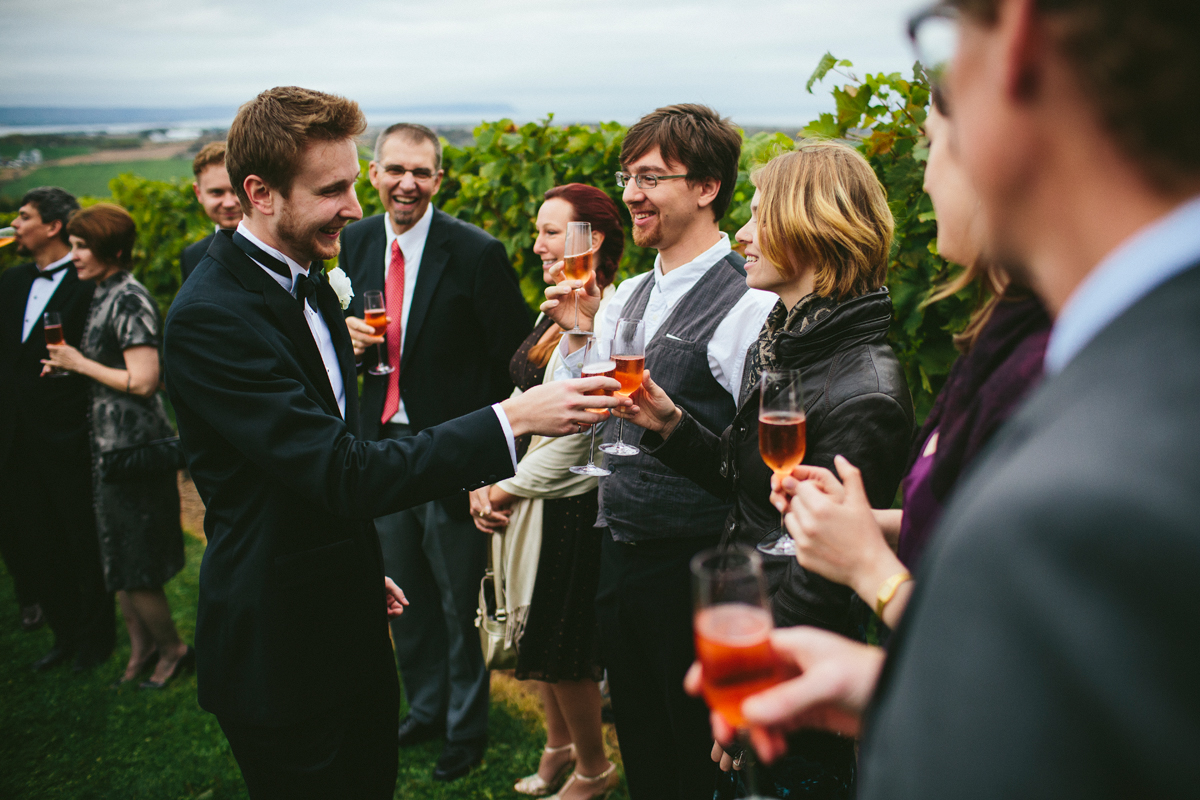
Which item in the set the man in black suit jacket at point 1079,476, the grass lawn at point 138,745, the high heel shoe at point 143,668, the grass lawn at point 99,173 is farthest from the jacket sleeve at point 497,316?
the grass lawn at point 99,173

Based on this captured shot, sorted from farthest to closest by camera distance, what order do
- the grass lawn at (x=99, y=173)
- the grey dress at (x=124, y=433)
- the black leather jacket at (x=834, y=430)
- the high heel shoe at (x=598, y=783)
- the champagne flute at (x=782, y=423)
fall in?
the grass lawn at (x=99, y=173), the grey dress at (x=124, y=433), the high heel shoe at (x=598, y=783), the black leather jacket at (x=834, y=430), the champagne flute at (x=782, y=423)

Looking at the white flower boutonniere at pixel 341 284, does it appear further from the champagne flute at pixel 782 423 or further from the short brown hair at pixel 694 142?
the champagne flute at pixel 782 423

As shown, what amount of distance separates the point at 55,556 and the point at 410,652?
10.1 ft

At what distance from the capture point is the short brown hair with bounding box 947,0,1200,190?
2.14ft

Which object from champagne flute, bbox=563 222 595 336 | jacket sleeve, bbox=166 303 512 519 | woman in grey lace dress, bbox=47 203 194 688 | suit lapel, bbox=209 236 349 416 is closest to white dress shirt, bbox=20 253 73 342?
woman in grey lace dress, bbox=47 203 194 688

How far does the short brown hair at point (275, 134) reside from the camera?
251 centimetres

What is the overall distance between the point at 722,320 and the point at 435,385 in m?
2.02

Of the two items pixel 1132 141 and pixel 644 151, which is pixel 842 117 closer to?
pixel 644 151

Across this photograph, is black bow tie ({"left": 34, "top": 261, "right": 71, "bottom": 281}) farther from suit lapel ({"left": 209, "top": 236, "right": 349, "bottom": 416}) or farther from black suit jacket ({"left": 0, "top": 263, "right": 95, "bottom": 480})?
suit lapel ({"left": 209, "top": 236, "right": 349, "bottom": 416})

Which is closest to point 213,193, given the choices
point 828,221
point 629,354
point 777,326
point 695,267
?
point 695,267

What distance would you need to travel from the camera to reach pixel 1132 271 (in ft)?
2.32

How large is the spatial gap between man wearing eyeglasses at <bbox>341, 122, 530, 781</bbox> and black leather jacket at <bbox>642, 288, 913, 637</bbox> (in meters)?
2.17

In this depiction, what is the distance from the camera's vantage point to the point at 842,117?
12.1 ft

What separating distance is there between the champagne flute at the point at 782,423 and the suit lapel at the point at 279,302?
1482 millimetres
